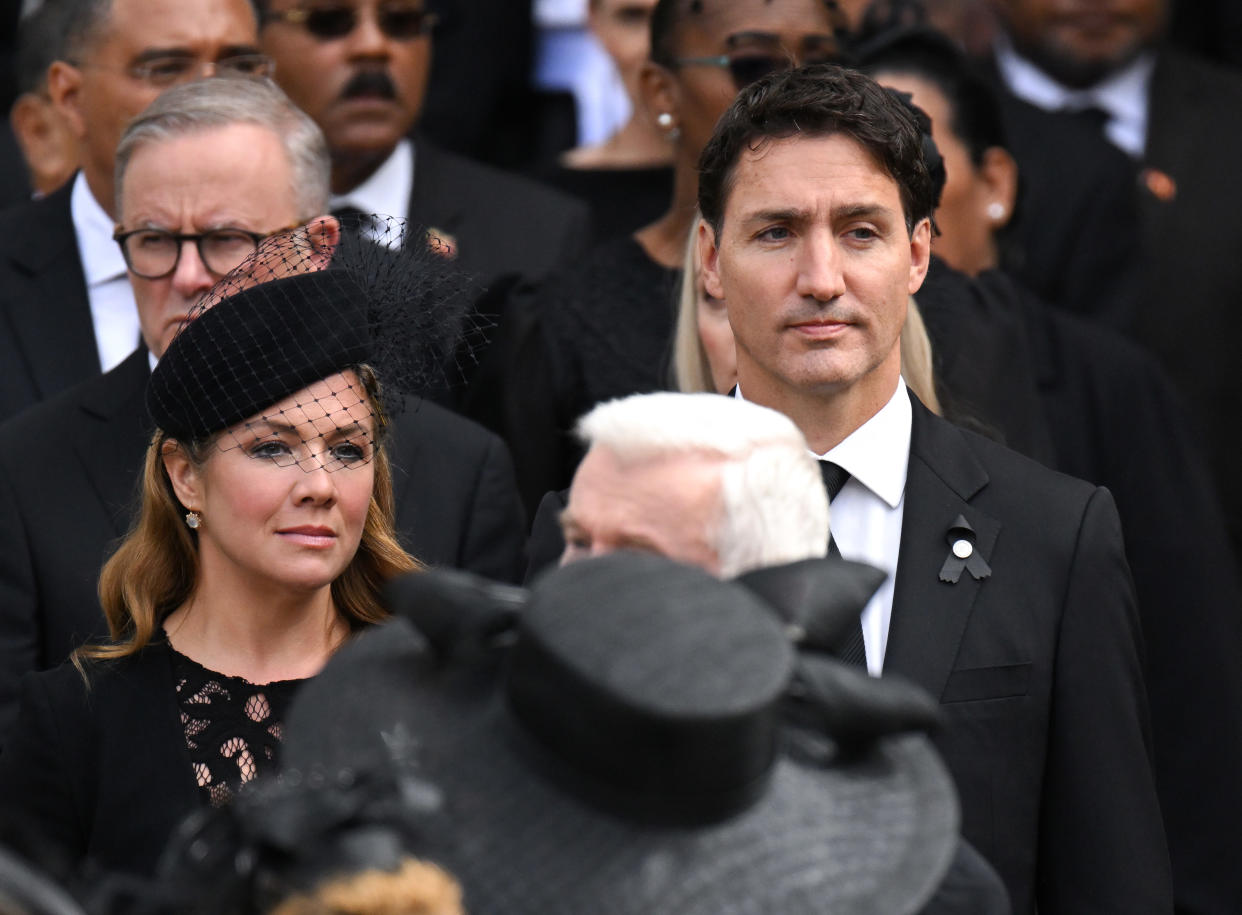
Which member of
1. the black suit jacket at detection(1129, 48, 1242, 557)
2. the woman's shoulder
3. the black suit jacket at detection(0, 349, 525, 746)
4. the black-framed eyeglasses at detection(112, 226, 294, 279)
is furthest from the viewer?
the black suit jacket at detection(1129, 48, 1242, 557)

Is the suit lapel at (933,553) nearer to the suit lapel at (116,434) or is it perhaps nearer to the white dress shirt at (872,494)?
the white dress shirt at (872,494)

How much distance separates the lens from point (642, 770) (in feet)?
6.52

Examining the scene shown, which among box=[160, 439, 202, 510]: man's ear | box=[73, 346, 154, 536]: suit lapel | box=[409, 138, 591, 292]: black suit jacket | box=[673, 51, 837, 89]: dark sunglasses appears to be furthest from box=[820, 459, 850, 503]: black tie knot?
box=[409, 138, 591, 292]: black suit jacket

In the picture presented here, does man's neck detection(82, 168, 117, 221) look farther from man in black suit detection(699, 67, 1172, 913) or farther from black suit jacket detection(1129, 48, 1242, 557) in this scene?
black suit jacket detection(1129, 48, 1242, 557)

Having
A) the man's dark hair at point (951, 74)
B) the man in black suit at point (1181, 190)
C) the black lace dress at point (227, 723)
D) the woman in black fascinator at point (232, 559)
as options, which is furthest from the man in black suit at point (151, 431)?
the man in black suit at point (1181, 190)

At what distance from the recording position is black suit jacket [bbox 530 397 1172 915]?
3.23 metres

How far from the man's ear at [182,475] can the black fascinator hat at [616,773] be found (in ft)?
4.58

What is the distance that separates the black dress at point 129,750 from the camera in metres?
3.23

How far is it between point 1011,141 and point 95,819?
13.6 feet

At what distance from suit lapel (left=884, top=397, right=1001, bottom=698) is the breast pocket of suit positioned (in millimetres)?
19

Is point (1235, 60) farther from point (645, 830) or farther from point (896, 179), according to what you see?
point (645, 830)

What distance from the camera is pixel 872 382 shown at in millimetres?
3498

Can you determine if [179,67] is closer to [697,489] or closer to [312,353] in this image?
[312,353]

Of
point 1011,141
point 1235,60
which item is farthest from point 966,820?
point 1235,60
